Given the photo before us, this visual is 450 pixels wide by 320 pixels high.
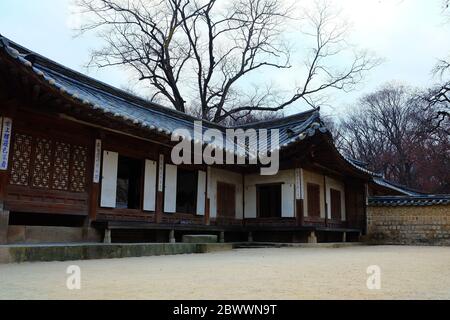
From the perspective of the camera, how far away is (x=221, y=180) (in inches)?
571

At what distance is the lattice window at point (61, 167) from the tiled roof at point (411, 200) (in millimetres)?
13721

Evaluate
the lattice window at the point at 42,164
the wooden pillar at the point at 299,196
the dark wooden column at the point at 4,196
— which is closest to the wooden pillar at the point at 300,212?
the wooden pillar at the point at 299,196

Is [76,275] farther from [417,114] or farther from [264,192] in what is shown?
[417,114]

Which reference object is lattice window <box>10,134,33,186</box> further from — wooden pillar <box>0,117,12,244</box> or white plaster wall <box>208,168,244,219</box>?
white plaster wall <box>208,168,244,219</box>

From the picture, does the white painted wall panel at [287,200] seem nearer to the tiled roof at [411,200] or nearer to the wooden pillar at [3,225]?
the tiled roof at [411,200]

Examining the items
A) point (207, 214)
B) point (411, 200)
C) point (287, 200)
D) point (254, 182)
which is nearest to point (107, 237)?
point (207, 214)

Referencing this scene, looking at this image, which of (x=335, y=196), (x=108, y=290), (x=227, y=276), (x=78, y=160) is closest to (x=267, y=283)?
(x=227, y=276)

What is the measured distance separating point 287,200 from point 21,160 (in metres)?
8.91

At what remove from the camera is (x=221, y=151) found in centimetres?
1263

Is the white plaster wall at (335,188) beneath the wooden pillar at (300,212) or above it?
above
